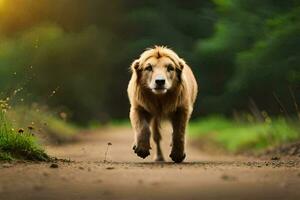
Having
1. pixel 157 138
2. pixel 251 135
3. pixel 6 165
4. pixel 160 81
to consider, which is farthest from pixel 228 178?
pixel 251 135

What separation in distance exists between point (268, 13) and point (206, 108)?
11.0 metres

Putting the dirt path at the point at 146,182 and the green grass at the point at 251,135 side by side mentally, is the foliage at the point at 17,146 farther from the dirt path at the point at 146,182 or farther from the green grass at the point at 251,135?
the green grass at the point at 251,135

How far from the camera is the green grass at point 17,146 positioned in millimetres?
9430

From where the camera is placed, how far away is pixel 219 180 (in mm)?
7633

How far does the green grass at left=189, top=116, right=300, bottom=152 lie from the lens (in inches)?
599

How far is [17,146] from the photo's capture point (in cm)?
955

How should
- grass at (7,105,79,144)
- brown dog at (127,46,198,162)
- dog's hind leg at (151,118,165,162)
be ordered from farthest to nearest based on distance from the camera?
grass at (7,105,79,144) < dog's hind leg at (151,118,165,162) < brown dog at (127,46,198,162)

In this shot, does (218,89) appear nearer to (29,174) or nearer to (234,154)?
(234,154)

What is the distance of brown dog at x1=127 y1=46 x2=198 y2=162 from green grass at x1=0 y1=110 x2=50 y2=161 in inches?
55.8

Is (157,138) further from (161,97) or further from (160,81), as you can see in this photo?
(160,81)

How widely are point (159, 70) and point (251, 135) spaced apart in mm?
7224

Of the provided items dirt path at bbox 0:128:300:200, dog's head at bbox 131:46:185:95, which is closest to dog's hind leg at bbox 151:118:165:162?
dog's head at bbox 131:46:185:95

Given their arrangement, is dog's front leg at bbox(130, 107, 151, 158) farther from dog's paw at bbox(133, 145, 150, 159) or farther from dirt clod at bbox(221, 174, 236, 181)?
dirt clod at bbox(221, 174, 236, 181)

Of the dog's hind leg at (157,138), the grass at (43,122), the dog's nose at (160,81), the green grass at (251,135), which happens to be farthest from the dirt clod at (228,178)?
the grass at (43,122)
